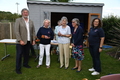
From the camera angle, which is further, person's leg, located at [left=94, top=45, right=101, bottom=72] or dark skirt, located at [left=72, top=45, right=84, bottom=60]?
dark skirt, located at [left=72, top=45, right=84, bottom=60]

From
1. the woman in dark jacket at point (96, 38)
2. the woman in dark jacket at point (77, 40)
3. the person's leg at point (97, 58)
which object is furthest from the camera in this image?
the woman in dark jacket at point (77, 40)

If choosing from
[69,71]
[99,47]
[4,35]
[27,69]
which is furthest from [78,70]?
[4,35]

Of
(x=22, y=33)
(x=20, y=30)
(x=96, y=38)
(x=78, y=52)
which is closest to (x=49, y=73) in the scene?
(x=78, y=52)

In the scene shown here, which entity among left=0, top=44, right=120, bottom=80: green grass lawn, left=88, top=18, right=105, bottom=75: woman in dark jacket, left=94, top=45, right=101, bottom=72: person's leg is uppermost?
left=88, top=18, right=105, bottom=75: woman in dark jacket

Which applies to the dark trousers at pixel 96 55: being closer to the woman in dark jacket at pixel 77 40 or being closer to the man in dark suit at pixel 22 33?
the woman in dark jacket at pixel 77 40

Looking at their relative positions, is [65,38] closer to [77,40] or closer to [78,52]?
[77,40]

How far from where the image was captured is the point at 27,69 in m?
4.09

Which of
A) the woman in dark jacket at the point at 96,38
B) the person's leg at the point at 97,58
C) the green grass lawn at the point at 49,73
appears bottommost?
the green grass lawn at the point at 49,73

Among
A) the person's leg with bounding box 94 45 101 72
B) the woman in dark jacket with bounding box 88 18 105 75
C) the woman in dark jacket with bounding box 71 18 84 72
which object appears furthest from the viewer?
the woman in dark jacket with bounding box 71 18 84 72

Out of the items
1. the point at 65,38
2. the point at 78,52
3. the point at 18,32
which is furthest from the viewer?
the point at 65,38

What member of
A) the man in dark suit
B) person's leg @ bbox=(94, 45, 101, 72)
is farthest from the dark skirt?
the man in dark suit

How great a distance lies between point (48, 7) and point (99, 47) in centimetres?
501

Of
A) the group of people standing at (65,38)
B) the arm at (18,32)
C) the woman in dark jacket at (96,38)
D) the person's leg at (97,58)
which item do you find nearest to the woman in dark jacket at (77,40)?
the group of people standing at (65,38)

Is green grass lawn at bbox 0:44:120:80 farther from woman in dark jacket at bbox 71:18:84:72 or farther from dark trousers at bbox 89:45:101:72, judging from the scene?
woman in dark jacket at bbox 71:18:84:72
